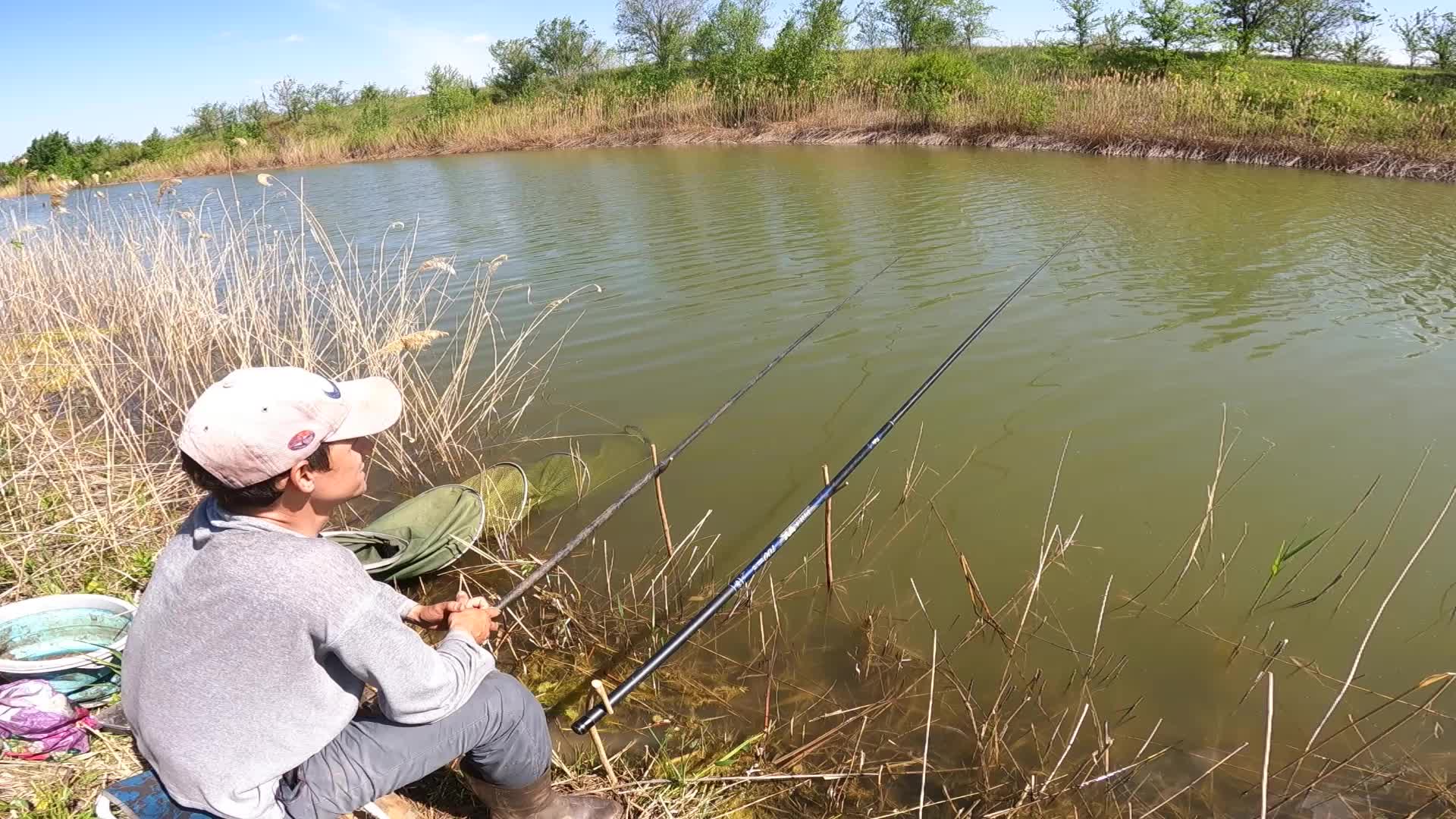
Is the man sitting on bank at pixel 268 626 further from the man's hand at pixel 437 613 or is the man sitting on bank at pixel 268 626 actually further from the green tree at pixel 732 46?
the green tree at pixel 732 46

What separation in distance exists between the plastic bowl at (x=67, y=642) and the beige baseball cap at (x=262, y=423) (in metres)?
1.30

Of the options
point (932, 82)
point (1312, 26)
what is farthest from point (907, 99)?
point (1312, 26)

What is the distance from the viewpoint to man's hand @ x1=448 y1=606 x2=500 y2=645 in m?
1.68

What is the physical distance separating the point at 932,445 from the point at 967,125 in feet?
49.8

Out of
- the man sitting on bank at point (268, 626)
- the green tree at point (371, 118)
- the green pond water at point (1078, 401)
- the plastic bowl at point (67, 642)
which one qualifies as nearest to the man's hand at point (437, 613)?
the man sitting on bank at point (268, 626)

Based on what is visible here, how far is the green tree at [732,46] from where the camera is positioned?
74.5 feet

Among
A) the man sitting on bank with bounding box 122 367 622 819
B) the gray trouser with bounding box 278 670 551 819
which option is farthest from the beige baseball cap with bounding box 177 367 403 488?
the gray trouser with bounding box 278 670 551 819

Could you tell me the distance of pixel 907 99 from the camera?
1848 centimetres

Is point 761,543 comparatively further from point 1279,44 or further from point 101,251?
point 1279,44

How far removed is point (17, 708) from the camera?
78.1 inches

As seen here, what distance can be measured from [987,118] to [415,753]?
18043 mm

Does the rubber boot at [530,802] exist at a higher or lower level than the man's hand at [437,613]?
lower

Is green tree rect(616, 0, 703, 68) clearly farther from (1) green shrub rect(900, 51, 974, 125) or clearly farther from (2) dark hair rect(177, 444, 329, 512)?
(2) dark hair rect(177, 444, 329, 512)

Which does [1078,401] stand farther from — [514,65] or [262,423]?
[514,65]
